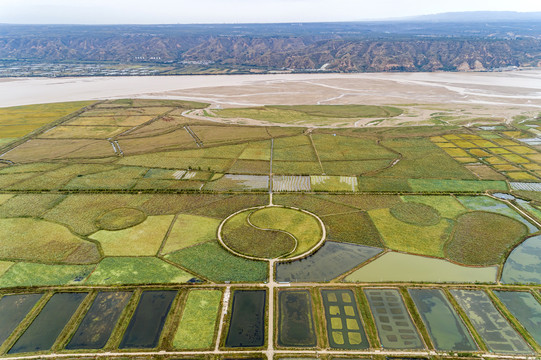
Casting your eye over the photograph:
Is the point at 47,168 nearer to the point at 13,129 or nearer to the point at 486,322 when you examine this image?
the point at 13,129

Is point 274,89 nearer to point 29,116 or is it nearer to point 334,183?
point 29,116

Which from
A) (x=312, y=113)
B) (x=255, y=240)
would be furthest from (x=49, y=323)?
(x=312, y=113)

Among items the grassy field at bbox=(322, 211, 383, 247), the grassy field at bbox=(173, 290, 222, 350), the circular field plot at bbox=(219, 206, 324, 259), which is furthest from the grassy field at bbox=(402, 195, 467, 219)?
the grassy field at bbox=(173, 290, 222, 350)

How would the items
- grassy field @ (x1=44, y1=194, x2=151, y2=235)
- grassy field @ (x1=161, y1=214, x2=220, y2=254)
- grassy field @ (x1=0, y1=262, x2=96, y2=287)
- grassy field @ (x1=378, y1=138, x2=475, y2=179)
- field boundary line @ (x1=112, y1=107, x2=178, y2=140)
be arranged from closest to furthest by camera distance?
1. grassy field @ (x1=0, y1=262, x2=96, y2=287)
2. grassy field @ (x1=161, y1=214, x2=220, y2=254)
3. grassy field @ (x1=44, y1=194, x2=151, y2=235)
4. grassy field @ (x1=378, y1=138, x2=475, y2=179)
5. field boundary line @ (x1=112, y1=107, x2=178, y2=140)

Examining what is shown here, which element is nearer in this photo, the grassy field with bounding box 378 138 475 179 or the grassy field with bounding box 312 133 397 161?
the grassy field with bounding box 378 138 475 179

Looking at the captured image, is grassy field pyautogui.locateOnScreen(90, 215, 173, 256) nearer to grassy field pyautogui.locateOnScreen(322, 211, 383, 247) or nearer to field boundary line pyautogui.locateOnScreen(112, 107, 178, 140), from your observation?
grassy field pyautogui.locateOnScreen(322, 211, 383, 247)

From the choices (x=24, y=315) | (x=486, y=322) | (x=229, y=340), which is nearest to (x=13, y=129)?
(x=24, y=315)

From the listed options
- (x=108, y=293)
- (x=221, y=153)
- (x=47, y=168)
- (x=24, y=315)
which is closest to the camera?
(x=24, y=315)
